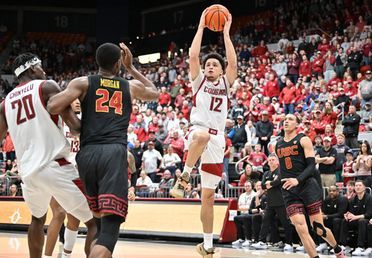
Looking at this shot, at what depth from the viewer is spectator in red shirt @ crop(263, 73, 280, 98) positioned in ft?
74.6

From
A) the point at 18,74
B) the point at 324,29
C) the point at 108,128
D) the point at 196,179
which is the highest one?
the point at 324,29

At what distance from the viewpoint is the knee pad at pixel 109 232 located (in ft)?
21.7

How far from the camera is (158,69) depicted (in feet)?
103

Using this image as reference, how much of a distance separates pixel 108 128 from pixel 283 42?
20.2 meters

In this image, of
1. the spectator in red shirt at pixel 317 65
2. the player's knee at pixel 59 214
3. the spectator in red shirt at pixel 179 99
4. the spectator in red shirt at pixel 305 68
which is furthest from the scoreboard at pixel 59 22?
the player's knee at pixel 59 214

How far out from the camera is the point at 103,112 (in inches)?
272

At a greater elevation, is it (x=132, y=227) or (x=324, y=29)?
(x=324, y=29)

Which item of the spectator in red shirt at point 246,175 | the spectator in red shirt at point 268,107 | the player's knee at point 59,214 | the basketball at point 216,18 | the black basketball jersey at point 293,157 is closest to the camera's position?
the player's knee at point 59,214

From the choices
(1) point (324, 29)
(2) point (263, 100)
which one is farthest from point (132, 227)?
(1) point (324, 29)

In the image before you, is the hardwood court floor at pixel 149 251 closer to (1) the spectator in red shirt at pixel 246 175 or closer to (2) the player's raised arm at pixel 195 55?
(1) the spectator in red shirt at pixel 246 175

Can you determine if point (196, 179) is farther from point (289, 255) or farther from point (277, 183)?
point (289, 255)

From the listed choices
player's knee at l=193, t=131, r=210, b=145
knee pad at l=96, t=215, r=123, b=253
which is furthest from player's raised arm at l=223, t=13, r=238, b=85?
knee pad at l=96, t=215, r=123, b=253

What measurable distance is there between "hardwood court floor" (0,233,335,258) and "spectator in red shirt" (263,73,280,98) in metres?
8.06

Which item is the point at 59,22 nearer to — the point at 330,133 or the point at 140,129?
the point at 140,129
